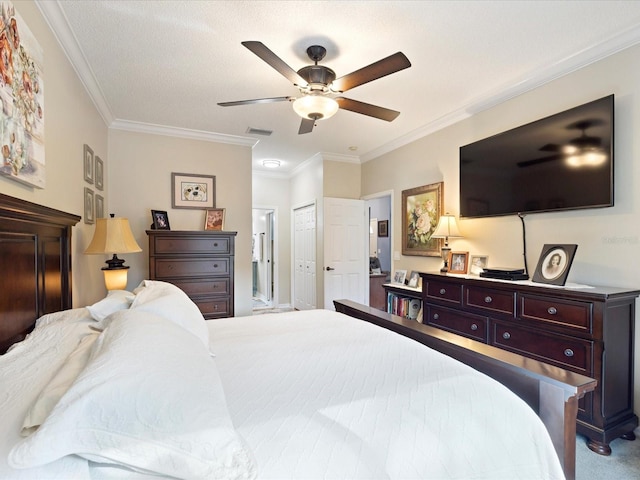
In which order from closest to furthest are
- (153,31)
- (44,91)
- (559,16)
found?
(44,91)
(559,16)
(153,31)

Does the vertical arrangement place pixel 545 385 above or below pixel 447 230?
below

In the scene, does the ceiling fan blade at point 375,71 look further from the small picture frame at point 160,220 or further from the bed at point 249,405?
the small picture frame at point 160,220

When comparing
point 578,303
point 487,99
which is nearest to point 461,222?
point 487,99

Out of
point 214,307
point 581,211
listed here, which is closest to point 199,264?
point 214,307

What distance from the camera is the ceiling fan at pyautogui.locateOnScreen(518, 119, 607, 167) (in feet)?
7.43

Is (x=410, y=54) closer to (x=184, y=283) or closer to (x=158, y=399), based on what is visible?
(x=158, y=399)

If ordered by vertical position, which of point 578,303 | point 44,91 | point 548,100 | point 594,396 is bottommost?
point 594,396

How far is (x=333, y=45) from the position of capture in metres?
2.30

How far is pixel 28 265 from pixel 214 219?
270cm

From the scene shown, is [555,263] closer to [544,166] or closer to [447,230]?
[544,166]

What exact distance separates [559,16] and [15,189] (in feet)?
10.4

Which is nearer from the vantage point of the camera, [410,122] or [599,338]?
[599,338]

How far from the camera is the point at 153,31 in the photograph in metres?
2.16

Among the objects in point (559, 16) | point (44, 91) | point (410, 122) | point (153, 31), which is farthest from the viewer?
point (410, 122)
